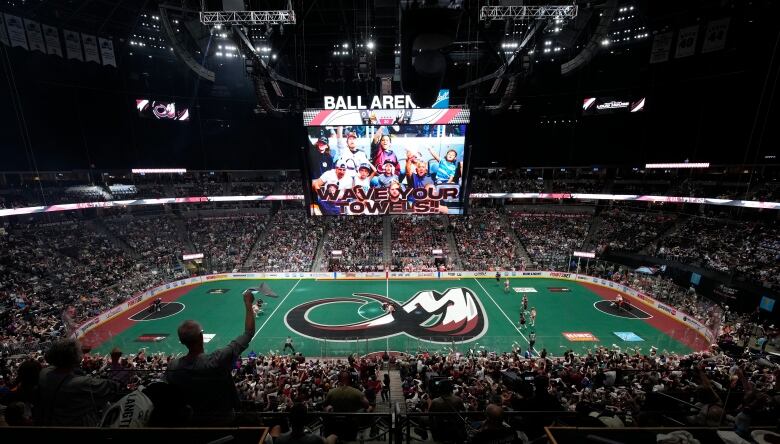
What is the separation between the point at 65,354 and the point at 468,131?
27025 millimetres

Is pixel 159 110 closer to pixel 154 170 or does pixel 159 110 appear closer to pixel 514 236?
pixel 154 170

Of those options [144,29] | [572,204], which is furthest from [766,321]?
[144,29]

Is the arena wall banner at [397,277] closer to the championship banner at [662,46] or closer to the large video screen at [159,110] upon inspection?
the large video screen at [159,110]

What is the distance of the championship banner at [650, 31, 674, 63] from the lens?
31.8 metres

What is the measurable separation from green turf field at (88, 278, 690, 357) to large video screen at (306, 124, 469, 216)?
761 cm

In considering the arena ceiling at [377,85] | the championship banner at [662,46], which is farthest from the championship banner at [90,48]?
the championship banner at [662,46]

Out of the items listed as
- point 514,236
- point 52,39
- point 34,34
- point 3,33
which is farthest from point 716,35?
point 3,33

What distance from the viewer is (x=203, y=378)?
355 centimetres

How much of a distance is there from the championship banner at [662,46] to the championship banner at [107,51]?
50.8m

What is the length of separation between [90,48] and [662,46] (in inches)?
2061

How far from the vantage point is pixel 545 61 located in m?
42.9

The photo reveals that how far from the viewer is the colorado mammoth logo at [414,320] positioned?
73.7ft

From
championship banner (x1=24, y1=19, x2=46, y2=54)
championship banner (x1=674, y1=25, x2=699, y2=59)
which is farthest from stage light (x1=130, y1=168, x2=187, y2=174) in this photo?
championship banner (x1=674, y1=25, x2=699, y2=59)

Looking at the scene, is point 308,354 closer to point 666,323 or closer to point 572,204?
point 666,323
